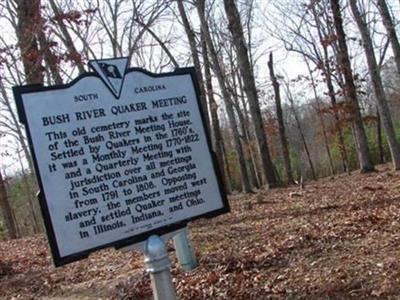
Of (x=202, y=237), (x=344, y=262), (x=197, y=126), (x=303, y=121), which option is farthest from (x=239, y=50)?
(x=303, y=121)

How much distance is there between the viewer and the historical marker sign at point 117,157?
3717 millimetres

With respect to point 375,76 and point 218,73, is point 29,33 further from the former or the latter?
point 218,73

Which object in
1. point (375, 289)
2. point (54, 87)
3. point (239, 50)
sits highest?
point (239, 50)

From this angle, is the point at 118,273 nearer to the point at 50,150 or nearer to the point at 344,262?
the point at 344,262

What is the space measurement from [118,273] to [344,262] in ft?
11.5

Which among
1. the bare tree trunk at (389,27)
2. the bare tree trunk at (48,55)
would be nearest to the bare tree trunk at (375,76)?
the bare tree trunk at (389,27)

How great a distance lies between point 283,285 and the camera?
19.2 ft

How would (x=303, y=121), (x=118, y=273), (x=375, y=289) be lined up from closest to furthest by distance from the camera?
(x=375, y=289) < (x=118, y=273) < (x=303, y=121)

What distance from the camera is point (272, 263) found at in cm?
663

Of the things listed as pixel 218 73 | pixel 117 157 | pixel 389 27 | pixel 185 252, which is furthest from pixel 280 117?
pixel 117 157

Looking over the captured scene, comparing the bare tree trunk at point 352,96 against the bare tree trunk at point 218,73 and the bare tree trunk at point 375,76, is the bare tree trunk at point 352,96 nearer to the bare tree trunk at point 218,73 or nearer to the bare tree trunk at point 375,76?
the bare tree trunk at point 375,76

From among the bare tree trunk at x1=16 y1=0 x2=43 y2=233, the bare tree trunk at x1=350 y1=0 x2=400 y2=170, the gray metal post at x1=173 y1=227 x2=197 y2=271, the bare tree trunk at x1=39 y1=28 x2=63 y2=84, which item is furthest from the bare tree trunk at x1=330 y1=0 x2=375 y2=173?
the gray metal post at x1=173 y1=227 x2=197 y2=271

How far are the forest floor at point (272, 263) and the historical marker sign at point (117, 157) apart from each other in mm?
1845

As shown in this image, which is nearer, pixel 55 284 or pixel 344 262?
pixel 344 262
